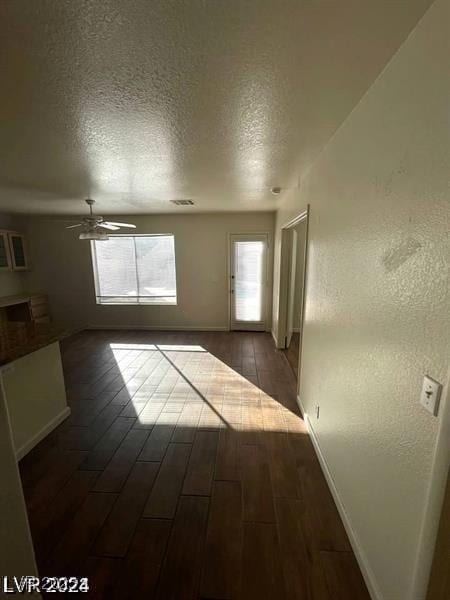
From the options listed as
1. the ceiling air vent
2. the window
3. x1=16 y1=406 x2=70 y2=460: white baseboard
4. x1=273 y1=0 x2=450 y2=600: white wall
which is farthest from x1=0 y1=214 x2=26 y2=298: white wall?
x1=273 y1=0 x2=450 y2=600: white wall

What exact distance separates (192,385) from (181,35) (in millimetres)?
3056

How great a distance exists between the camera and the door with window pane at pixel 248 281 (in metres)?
5.01

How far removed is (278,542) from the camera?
1.44 metres

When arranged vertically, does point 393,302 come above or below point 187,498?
above

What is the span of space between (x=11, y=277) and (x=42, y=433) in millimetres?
4254

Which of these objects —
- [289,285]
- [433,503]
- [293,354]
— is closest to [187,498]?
[433,503]

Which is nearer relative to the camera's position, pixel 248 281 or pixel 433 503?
pixel 433 503

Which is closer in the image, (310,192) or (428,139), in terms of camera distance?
(428,139)

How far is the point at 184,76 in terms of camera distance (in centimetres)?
113

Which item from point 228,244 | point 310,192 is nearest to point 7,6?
point 310,192

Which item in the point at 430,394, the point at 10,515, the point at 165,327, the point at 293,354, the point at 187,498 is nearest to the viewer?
the point at 430,394

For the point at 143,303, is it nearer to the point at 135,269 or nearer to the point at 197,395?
the point at 135,269

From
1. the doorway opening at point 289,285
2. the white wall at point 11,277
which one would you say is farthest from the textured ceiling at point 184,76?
the white wall at point 11,277

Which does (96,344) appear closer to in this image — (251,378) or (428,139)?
(251,378)
